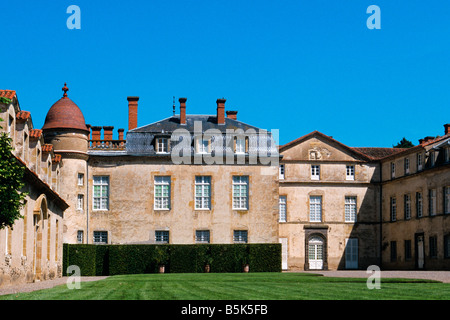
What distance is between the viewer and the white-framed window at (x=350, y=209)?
55.1 metres

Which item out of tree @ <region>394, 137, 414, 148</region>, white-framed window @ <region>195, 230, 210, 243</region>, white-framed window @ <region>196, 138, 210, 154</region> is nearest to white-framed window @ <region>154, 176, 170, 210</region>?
white-framed window @ <region>195, 230, 210, 243</region>

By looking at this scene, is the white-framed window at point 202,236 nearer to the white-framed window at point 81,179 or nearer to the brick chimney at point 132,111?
the white-framed window at point 81,179

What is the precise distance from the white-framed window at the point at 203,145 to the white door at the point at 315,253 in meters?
12.5

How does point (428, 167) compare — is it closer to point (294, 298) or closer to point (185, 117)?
point (185, 117)

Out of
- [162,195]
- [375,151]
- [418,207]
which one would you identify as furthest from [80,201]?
[375,151]

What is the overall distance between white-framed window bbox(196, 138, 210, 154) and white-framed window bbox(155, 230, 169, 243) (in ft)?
18.0

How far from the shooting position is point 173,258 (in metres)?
42.6

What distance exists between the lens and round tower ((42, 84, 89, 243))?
146 feet

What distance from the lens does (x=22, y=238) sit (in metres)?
26.0

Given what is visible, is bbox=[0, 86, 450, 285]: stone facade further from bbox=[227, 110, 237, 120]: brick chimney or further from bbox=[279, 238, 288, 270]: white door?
bbox=[279, 238, 288, 270]: white door

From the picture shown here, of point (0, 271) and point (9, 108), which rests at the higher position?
point (9, 108)

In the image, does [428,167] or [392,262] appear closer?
[428,167]

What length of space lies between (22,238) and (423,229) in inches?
1203
